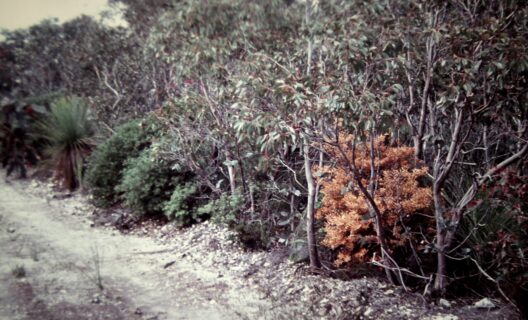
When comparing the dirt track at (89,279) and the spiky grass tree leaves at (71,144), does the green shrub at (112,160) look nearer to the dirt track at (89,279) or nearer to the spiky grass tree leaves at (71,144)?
the spiky grass tree leaves at (71,144)

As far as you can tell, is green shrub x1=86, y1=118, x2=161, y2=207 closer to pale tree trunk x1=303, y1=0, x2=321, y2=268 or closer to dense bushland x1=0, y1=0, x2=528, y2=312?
dense bushland x1=0, y1=0, x2=528, y2=312

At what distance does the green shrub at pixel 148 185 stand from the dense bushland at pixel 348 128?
35 millimetres

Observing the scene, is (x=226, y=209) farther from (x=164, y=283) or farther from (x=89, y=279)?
(x=89, y=279)

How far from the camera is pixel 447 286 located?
4.46 m

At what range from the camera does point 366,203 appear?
468cm

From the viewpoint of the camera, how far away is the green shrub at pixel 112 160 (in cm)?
777

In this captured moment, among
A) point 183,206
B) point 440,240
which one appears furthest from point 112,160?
point 440,240

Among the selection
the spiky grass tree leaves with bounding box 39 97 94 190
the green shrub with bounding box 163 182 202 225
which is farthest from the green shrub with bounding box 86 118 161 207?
the green shrub with bounding box 163 182 202 225

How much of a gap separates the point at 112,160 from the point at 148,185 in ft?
4.32

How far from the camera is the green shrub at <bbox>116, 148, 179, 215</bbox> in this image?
7.05 metres

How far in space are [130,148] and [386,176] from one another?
4921mm

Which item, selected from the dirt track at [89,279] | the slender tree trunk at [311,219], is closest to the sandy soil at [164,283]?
the dirt track at [89,279]

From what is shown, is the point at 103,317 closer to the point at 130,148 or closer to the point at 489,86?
the point at 489,86

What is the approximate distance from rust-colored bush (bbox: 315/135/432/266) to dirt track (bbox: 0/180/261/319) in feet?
3.79
